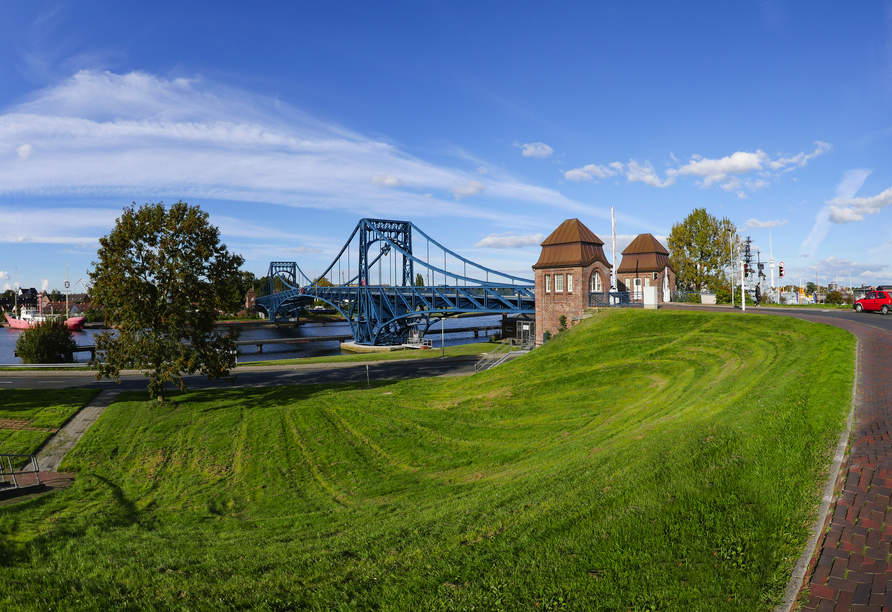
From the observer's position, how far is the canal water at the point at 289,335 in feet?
213

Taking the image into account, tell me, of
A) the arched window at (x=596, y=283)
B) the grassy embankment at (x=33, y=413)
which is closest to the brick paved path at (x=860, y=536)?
the grassy embankment at (x=33, y=413)

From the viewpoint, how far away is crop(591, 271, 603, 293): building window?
111 ft

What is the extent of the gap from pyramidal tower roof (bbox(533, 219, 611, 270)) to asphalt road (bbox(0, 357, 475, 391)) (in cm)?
925

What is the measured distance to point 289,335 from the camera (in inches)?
4043

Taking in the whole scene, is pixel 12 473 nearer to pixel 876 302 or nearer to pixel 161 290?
pixel 161 290

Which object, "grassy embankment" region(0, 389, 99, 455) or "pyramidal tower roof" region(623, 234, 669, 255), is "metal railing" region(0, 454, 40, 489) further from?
"pyramidal tower roof" region(623, 234, 669, 255)

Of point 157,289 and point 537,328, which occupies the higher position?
point 157,289

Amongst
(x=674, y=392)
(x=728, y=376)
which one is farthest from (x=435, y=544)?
(x=728, y=376)

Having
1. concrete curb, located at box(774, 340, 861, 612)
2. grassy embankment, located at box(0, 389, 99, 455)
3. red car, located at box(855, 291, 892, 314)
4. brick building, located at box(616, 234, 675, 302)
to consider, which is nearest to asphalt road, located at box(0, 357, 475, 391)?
grassy embankment, located at box(0, 389, 99, 455)

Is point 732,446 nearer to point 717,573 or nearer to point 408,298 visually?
point 717,573

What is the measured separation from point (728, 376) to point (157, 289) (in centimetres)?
2321

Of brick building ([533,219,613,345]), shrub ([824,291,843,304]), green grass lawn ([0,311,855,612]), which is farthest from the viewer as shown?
shrub ([824,291,843,304])

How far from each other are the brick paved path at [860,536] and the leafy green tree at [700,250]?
43.7 meters

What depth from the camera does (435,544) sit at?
24.4ft
